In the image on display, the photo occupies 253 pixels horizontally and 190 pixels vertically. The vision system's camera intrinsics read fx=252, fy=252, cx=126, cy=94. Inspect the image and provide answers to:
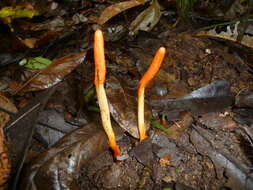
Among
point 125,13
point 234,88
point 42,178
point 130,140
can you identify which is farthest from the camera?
point 125,13

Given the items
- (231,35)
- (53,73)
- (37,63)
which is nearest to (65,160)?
(53,73)

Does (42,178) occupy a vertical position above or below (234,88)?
above

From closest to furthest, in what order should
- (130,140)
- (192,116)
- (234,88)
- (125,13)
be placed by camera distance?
(130,140), (192,116), (234,88), (125,13)

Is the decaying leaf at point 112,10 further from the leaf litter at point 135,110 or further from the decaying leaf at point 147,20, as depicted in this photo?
the decaying leaf at point 147,20

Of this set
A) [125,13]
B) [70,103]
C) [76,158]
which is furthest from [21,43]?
[76,158]

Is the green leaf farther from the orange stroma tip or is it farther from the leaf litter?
the orange stroma tip

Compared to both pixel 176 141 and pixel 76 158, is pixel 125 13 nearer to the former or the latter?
pixel 176 141

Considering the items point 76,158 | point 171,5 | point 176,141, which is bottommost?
point 176,141
